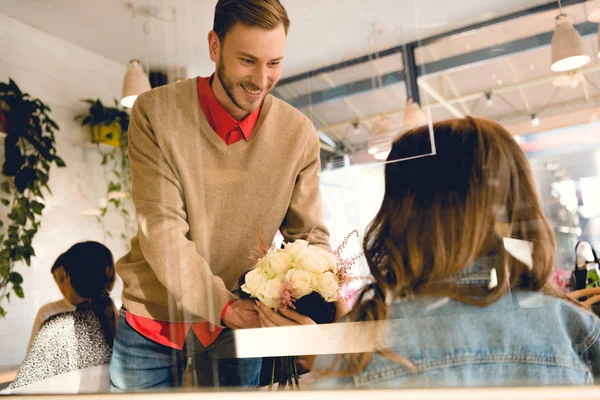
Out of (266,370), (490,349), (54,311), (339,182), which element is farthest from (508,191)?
(54,311)

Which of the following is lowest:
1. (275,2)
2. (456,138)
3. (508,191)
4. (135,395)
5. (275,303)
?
(135,395)

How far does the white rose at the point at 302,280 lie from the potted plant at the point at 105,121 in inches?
37.4

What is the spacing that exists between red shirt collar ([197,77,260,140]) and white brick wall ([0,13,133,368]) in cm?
53

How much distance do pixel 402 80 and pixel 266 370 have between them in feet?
2.67

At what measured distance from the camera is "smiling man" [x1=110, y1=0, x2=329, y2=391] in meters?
1.54

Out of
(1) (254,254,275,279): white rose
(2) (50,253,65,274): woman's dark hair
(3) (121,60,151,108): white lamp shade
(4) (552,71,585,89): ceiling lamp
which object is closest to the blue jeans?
(1) (254,254,275,279): white rose

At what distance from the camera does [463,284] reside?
1170 mm

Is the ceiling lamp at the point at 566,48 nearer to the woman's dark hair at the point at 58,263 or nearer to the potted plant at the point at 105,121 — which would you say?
the potted plant at the point at 105,121

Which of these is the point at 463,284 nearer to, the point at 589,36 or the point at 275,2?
the point at 589,36

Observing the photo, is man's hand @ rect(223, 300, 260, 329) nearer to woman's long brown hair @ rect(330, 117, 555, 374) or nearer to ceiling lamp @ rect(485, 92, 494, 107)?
woman's long brown hair @ rect(330, 117, 555, 374)

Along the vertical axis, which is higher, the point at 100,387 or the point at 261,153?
the point at 261,153

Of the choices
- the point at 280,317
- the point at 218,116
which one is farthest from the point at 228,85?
the point at 280,317

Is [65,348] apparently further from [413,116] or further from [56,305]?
[413,116]

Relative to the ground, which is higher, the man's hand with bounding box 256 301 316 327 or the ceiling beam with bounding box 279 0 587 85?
the ceiling beam with bounding box 279 0 587 85
